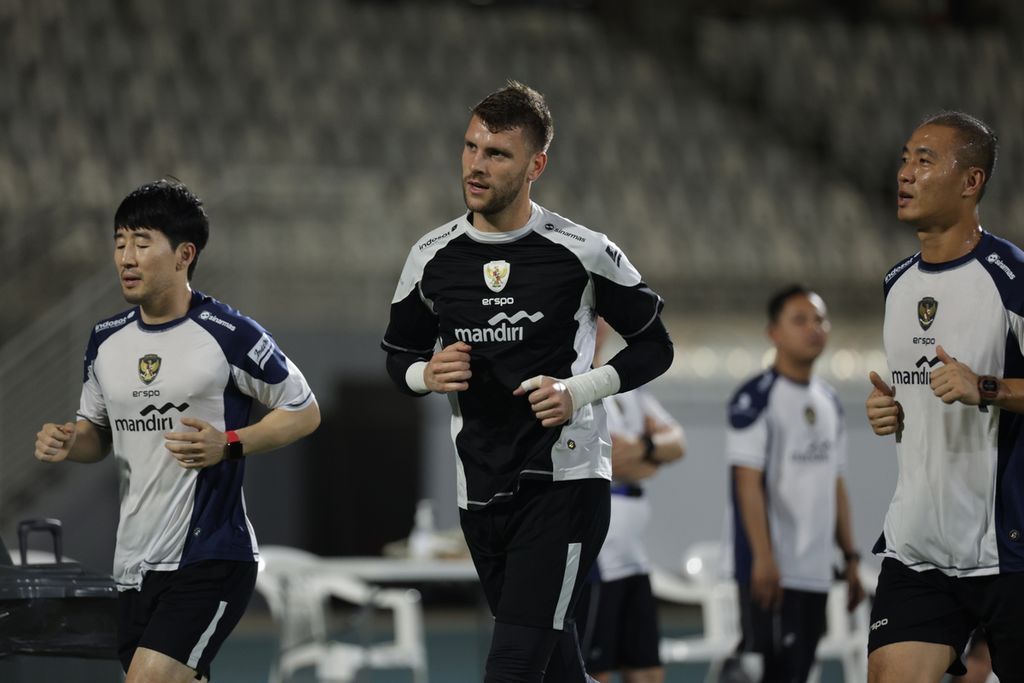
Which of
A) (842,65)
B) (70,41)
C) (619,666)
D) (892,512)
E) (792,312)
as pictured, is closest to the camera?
(892,512)

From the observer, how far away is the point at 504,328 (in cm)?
417

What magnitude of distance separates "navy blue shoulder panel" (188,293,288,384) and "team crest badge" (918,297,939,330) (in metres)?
1.94

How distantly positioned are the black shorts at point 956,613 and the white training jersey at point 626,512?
2.02 meters

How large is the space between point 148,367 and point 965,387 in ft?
7.91

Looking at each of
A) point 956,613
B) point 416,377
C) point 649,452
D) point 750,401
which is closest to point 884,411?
point 956,613

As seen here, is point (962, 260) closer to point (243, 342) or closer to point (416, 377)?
point (416, 377)

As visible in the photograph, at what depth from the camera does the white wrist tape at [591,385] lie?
405 cm

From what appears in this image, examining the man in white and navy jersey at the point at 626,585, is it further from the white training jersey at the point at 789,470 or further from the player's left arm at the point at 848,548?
the player's left arm at the point at 848,548

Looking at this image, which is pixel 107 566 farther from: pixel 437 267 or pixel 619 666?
pixel 437 267

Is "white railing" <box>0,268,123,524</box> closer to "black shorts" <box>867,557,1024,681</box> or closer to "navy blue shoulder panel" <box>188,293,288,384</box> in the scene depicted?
"navy blue shoulder panel" <box>188,293,288,384</box>

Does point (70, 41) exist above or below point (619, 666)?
above

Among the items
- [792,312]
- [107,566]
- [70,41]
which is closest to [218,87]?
[70,41]

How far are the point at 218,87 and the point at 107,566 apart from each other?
549 cm

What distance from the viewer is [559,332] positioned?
420cm
